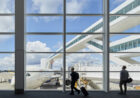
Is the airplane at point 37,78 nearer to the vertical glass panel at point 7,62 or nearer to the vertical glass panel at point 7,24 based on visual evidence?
the vertical glass panel at point 7,62

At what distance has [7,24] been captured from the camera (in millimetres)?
7867

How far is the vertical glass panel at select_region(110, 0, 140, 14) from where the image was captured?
795cm

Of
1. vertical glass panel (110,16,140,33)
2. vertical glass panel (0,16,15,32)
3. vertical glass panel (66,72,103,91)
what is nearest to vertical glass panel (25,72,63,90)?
vertical glass panel (66,72,103,91)

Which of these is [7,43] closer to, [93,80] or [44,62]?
[44,62]

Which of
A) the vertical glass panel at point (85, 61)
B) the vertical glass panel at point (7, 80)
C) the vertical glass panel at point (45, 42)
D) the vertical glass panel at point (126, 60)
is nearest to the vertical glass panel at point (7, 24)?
the vertical glass panel at point (45, 42)

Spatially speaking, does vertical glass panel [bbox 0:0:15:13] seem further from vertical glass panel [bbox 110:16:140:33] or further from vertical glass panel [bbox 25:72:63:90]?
vertical glass panel [bbox 110:16:140:33]

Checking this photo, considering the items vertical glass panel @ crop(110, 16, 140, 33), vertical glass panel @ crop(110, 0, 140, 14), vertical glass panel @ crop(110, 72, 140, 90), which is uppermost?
vertical glass panel @ crop(110, 0, 140, 14)

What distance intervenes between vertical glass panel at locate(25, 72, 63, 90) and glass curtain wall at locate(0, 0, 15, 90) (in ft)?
3.19

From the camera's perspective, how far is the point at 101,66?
793cm

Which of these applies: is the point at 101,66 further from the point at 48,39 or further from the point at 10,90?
the point at 10,90

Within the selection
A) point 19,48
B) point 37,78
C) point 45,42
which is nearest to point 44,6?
point 45,42

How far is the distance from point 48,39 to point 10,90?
3645mm

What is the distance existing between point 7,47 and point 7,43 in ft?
0.75

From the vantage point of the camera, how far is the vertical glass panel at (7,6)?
7.86 meters
